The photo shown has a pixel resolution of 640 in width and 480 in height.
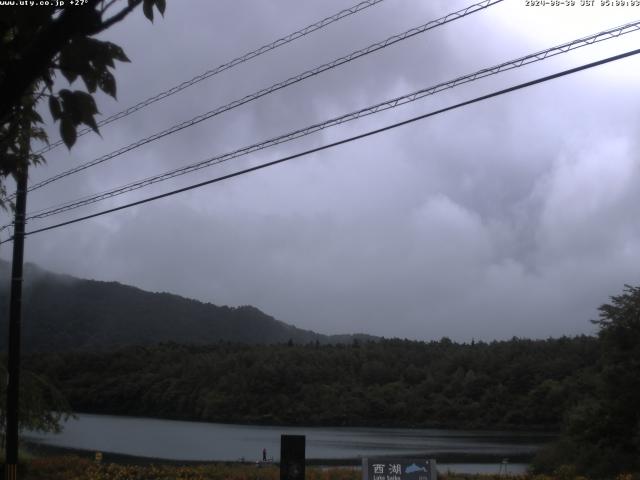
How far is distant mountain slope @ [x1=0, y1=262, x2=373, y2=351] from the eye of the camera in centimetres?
6875

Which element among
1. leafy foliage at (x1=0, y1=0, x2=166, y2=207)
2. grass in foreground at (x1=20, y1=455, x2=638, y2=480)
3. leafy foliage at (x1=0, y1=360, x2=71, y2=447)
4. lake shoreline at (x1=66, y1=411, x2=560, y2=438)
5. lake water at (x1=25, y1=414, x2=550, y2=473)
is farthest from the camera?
lake shoreline at (x1=66, y1=411, x2=560, y2=438)

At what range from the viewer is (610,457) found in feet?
81.3

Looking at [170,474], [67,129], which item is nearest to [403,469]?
[170,474]

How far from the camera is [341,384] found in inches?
2222

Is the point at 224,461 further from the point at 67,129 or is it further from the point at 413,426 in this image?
the point at 413,426

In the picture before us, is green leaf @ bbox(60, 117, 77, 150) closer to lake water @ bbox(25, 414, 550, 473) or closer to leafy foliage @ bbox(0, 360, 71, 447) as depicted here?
leafy foliage @ bbox(0, 360, 71, 447)

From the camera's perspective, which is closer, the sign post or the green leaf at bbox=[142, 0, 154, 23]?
the green leaf at bbox=[142, 0, 154, 23]

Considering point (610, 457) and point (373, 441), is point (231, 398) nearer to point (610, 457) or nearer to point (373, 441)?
point (373, 441)

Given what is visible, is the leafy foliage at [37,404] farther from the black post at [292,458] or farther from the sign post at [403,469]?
the sign post at [403,469]

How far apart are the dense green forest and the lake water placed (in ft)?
8.86

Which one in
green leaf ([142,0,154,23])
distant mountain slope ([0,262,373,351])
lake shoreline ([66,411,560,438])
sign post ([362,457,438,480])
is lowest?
lake shoreline ([66,411,560,438])

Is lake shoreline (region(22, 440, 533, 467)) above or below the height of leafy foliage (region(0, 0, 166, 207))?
below

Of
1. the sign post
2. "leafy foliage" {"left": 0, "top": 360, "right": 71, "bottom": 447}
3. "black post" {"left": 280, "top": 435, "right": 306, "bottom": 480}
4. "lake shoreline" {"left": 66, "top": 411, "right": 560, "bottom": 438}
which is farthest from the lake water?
"black post" {"left": 280, "top": 435, "right": 306, "bottom": 480}

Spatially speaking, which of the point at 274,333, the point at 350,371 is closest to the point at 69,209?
the point at 350,371
